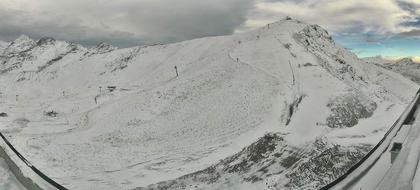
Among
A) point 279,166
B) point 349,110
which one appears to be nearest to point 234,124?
point 349,110

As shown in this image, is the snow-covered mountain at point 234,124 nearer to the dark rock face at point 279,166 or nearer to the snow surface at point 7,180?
the dark rock face at point 279,166

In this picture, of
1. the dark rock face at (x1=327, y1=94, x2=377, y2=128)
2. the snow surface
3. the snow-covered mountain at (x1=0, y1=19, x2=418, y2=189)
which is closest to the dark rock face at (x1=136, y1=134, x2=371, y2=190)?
the snow-covered mountain at (x1=0, y1=19, x2=418, y2=189)

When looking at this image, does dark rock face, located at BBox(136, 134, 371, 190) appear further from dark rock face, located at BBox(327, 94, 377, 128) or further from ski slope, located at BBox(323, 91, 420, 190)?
ski slope, located at BBox(323, 91, 420, 190)

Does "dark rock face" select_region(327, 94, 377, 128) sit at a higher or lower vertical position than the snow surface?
lower

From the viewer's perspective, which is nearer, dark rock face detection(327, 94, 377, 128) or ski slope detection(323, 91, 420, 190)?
ski slope detection(323, 91, 420, 190)

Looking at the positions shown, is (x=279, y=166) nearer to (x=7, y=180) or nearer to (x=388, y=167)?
(x=388, y=167)

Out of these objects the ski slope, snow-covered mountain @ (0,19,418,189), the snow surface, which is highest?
the snow surface

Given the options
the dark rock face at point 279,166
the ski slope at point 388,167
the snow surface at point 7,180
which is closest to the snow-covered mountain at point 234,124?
the dark rock face at point 279,166
